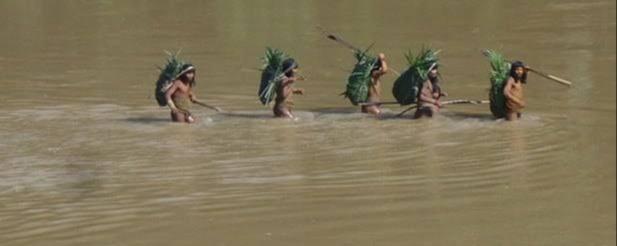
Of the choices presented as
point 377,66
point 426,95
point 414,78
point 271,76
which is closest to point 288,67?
point 271,76

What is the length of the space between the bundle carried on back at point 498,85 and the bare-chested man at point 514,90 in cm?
5

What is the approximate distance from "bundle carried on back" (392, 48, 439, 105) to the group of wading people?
0.13ft

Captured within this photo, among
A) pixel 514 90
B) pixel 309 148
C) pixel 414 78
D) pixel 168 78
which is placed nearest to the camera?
pixel 309 148

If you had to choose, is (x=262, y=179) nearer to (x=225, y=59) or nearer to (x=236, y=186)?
(x=236, y=186)

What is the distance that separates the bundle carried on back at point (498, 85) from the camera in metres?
10.9

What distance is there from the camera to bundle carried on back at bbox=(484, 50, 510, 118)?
10875 mm

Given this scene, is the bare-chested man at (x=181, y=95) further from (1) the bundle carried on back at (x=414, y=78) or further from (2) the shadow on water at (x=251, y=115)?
(1) the bundle carried on back at (x=414, y=78)

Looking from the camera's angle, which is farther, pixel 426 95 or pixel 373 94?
pixel 373 94

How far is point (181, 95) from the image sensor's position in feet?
37.1

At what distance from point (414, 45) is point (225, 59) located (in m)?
2.13

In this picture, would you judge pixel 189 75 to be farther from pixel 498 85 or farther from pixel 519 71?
pixel 519 71

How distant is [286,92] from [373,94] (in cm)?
75

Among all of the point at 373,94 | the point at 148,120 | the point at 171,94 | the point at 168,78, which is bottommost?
→ the point at 148,120

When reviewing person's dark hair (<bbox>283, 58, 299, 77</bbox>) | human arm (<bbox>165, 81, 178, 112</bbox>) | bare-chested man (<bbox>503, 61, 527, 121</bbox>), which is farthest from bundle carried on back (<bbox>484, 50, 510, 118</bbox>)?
human arm (<bbox>165, 81, 178, 112</bbox>)
